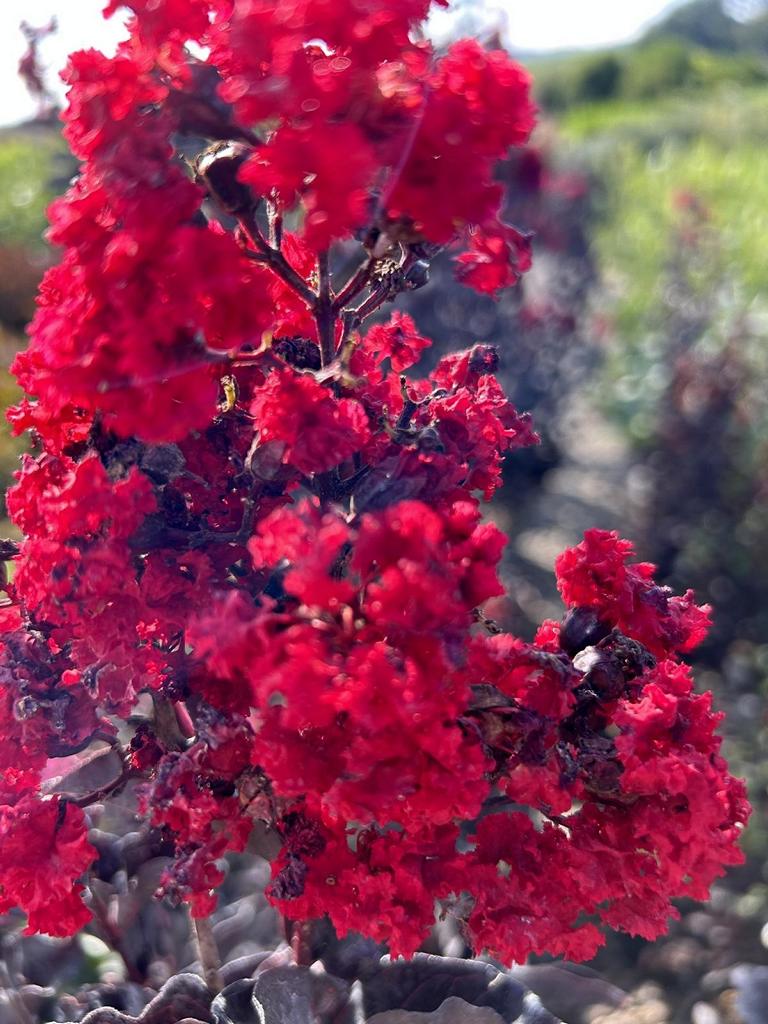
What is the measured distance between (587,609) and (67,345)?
63 centimetres

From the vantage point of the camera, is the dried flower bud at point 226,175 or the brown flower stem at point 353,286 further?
the brown flower stem at point 353,286

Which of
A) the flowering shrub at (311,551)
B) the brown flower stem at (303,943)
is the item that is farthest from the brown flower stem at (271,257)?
the brown flower stem at (303,943)

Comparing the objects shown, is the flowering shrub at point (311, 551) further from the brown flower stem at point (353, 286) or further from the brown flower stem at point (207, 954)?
the brown flower stem at point (207, 954)

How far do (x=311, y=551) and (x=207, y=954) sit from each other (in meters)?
0.80

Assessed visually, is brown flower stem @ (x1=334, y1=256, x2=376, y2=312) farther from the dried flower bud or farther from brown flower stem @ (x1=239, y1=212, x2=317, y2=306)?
the dried flower bud

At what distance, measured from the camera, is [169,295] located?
83cm

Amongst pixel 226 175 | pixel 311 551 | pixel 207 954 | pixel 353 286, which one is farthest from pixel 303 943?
pixel 226 175

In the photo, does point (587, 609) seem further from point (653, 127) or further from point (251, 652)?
point (653, 127)

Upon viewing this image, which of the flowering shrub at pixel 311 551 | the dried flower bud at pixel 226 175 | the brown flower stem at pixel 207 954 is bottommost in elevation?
the brown flower stem at pixel 207 954

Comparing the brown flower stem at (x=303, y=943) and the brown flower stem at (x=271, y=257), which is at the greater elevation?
the brown flower stem at (x=271, y=257)

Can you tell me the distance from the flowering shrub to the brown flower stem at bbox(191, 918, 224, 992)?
11.0 inches

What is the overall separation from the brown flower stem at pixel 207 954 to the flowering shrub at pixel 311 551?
0.28 metres

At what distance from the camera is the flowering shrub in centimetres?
83

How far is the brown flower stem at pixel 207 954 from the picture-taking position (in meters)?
1.34
